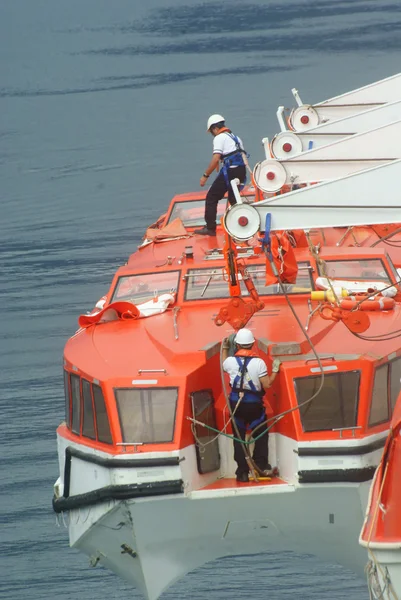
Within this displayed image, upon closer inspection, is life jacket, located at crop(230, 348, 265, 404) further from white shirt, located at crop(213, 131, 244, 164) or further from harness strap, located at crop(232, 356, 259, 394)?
white shirt, located at crop(213, 131, 244, 164)

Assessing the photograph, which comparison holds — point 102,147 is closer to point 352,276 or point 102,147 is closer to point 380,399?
point 352,276

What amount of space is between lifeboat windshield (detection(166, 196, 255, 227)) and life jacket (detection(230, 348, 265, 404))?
6.90m

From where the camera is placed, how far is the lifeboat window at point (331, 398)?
1413 centimetres

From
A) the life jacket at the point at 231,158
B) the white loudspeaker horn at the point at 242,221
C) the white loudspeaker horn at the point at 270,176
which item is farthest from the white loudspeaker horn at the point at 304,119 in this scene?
the white loudspeaker horn at the point at 242,221

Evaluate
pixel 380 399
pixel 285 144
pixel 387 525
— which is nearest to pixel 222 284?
pixel 380 399

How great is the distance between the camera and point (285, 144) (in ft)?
68.2

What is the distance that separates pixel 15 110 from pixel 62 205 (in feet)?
51.4

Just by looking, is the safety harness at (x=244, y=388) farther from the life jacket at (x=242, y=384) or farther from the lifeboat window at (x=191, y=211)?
the lifeboat window at (x=191, y=211)

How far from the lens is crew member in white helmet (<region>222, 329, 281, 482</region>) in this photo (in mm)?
14062

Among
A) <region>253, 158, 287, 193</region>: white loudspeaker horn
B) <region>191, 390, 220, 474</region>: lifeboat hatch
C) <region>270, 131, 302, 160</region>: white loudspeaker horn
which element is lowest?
<region>191, 390, 220, 474</region>: lifeboat hatch

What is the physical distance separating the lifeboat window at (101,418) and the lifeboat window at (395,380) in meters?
3.12

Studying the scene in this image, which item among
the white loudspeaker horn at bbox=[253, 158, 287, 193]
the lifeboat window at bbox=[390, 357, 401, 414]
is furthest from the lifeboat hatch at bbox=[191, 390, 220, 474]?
the white loudspeaker horn at bbox=[253, 158, 287, 193]

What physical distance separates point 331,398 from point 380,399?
1.89 feet

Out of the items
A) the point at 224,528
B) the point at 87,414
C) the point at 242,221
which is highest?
the point at 242,221
